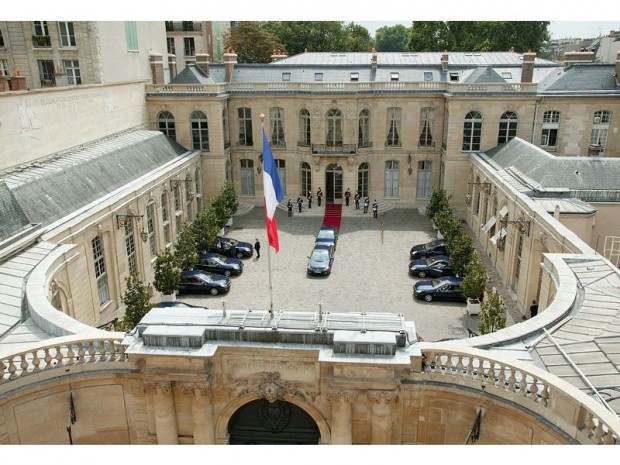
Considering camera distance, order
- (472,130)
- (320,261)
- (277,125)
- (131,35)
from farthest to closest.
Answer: (277,125) < (131,35) < (472,130) < (320,261)

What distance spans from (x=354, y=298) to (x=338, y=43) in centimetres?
6571

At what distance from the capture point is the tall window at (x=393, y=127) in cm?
4541

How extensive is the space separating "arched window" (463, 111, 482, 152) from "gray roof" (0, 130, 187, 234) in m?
22.5

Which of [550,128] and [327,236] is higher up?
[550,128]

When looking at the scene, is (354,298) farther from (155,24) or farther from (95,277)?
(155,24)

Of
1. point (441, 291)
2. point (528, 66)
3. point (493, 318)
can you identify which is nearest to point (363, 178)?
point (528, 66)

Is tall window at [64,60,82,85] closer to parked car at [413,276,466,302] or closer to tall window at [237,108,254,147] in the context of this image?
tall window at [237,108,254,147]

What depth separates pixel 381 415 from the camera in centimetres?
1353

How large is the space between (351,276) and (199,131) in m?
19.5

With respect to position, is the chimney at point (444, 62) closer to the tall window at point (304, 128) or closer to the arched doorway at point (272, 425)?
the tall window at point (304, 128)

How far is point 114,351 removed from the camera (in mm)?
14141

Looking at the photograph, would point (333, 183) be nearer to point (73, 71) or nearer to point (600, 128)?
point (600, 128)

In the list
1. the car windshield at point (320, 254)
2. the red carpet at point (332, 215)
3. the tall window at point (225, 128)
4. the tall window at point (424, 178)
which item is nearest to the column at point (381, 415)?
the car windshield at point (320, 254)

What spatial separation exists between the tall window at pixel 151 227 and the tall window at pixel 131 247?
220 cm
